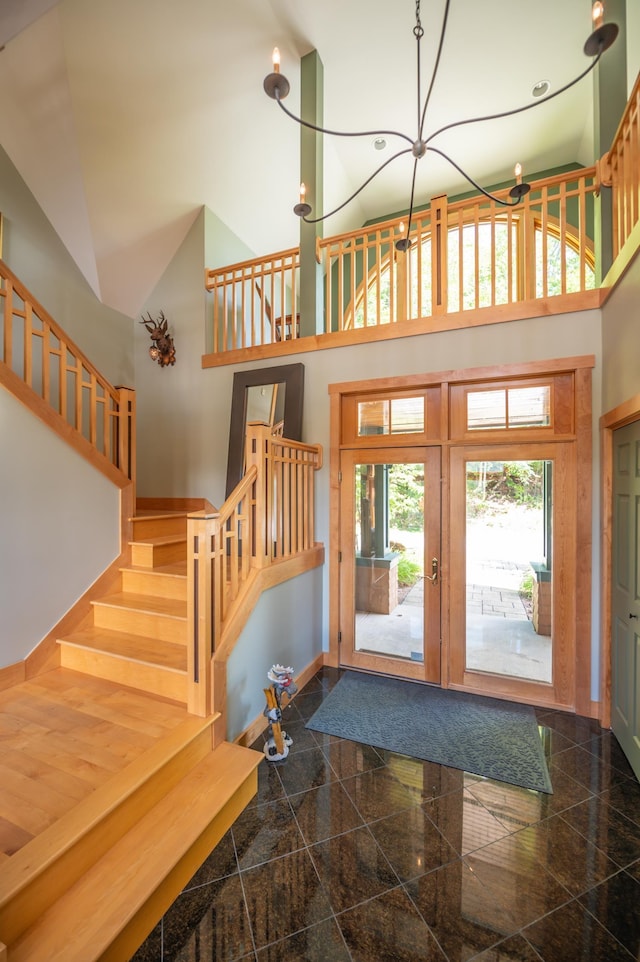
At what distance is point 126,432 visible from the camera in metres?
3.45

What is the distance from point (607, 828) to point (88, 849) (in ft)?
7.65

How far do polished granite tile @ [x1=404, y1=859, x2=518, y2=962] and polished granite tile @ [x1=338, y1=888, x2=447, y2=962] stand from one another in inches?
1.4

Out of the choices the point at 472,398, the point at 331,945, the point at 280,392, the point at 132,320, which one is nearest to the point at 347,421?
the point at 280,392

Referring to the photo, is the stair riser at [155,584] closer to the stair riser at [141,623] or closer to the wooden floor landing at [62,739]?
the stair riser at [141,623]

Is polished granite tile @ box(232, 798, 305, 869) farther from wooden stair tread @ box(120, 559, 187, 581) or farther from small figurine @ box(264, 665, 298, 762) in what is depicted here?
wooden stair tread @ box(120, 559, 187, 581)

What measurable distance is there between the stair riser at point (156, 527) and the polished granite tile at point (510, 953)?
10.7 feet

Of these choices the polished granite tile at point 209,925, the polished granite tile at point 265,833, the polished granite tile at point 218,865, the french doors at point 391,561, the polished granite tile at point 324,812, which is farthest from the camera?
the french doors at point 391,561

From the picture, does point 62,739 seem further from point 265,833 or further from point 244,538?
point 244,538

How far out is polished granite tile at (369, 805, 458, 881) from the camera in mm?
1639

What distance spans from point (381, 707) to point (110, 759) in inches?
71.8

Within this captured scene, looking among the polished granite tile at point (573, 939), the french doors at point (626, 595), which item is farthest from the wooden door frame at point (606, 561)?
the polished granite tile at point (573, 939)

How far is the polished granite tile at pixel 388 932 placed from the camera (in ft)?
4.34

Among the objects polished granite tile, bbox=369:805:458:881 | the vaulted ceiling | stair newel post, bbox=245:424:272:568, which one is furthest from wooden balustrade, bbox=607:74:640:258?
polished granite tile, bbox=369:805:458:881

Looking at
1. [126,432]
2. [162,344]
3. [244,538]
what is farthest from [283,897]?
[162,344]
